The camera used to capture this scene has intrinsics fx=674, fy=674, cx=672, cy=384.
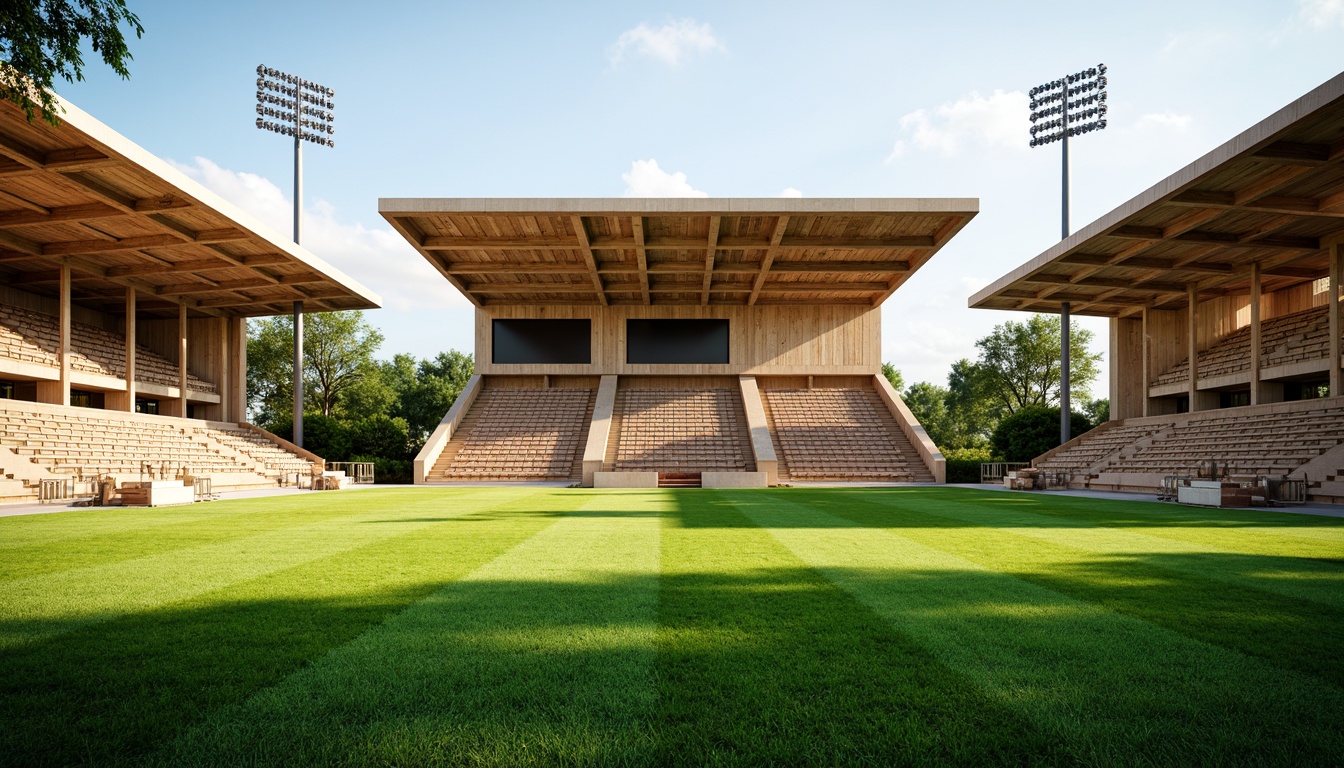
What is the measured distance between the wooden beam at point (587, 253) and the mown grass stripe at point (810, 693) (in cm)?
2202

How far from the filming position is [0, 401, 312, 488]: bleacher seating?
19.5m

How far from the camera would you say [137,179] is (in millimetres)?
18703

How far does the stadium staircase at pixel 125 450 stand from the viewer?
18484 millimetres

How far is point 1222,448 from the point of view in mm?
21922

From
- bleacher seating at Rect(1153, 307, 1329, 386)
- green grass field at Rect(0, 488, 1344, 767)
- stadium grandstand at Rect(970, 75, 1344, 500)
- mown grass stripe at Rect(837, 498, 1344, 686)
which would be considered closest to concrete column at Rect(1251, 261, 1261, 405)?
stadium grandstand at Rect(970, 75, 1344, 500)

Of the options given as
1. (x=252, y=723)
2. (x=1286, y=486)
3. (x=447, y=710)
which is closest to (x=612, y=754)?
(x=447, y=710)

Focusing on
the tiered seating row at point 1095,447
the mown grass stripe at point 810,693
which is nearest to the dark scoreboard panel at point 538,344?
the tiered seating row at point 1095,447

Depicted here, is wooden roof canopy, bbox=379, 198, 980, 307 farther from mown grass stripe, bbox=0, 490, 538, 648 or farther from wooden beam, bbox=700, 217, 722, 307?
mown grass stripe, bbox=0, 490, 538, 648

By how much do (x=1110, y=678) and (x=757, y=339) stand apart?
1309 inches

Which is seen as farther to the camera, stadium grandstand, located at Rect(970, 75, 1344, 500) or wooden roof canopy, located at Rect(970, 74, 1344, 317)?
stadium grandstand, located at Rect(970, 75, 1344, 500)

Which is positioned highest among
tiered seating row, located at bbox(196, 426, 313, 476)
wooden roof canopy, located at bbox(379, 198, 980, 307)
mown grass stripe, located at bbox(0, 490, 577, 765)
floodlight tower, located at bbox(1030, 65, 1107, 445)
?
floodlight tower, located at bbox(1030, 65, 1107, 445)

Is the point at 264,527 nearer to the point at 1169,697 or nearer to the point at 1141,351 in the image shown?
the point at 1169,697

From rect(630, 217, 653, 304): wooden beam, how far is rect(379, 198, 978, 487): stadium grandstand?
95mm

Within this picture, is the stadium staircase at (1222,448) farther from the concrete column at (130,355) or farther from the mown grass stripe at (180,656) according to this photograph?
the concrete column at (130,355)
